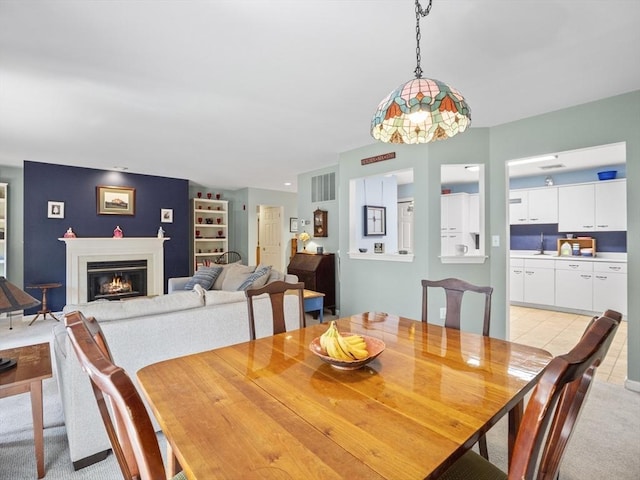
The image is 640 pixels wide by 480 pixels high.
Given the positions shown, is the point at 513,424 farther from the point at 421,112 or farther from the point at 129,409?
the point at 129,409

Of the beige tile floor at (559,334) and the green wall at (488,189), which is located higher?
the green wall at (488,189)

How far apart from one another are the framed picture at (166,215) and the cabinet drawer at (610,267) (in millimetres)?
7533

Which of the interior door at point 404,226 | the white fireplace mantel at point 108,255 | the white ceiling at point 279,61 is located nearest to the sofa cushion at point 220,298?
the white ceiling at point 279,61

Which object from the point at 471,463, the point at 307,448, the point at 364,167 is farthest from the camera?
the point at 364,167

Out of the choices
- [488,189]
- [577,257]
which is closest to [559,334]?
[577,257]

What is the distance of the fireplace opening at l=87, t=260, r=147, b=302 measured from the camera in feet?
19.3

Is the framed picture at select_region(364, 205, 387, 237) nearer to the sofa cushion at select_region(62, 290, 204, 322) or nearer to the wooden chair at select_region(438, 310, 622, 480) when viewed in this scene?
the sofa cushion at select_region(62, 290, 204, 322)

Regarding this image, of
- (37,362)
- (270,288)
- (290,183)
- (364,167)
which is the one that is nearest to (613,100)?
(364,167)

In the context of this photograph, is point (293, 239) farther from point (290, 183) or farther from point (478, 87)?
point (478, 87)

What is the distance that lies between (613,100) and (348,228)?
314 cm

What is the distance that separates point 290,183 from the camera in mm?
7434

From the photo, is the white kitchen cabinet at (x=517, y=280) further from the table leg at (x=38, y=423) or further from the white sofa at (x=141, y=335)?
the table leg at (x=38, y=423)

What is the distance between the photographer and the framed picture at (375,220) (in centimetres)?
532

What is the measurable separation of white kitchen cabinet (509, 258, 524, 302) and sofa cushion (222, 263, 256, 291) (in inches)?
187
